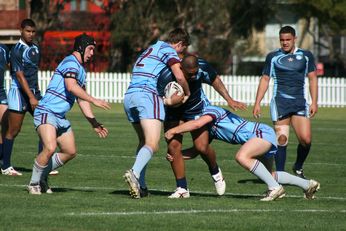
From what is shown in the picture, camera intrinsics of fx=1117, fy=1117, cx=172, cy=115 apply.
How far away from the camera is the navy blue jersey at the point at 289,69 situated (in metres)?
15.7

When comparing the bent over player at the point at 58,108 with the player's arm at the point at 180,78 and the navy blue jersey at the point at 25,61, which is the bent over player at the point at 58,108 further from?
the navy blue jersey at the point at 25,61

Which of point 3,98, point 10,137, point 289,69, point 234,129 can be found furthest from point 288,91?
point 3,98

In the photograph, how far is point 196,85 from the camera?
1305 cm

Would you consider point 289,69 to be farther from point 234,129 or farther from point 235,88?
point 235,88

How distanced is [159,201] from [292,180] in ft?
5.19

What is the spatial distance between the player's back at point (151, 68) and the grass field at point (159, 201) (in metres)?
1.29

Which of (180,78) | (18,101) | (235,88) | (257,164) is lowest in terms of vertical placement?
(235,88)

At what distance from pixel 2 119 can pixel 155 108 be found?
4.78 m

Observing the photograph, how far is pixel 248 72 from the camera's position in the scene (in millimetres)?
62500

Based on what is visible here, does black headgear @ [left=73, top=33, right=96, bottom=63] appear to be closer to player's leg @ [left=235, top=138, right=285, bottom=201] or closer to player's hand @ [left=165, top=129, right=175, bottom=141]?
player's hand @ [left=165, top=129, right=175, bottom=141]

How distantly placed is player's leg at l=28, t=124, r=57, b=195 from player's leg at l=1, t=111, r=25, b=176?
3070 millimetres

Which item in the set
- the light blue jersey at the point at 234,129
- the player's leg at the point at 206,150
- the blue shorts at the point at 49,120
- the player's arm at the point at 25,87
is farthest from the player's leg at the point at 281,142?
the blue shorts at the point at 49,120

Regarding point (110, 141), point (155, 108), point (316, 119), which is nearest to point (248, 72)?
point (316, 119)

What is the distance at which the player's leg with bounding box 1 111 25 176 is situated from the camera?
16.2m
